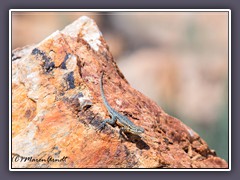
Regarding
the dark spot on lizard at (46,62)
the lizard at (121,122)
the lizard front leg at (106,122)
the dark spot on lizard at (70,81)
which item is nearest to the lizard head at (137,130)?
the lizard at (121,122)

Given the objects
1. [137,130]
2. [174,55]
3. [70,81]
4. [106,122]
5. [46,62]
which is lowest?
[137,130]

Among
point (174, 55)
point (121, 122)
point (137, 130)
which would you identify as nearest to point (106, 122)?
point (121, 122)

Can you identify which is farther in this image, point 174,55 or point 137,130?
point 174,55

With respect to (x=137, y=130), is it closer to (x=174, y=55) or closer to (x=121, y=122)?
(x=121, y=122)

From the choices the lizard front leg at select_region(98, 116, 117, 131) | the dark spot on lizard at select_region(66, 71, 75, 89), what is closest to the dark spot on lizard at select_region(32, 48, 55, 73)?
the dark spot on lizard at select_region(66, 71, 75, 89)

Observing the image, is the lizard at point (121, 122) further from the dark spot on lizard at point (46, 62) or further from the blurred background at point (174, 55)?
the blurred background at point (174, 55)

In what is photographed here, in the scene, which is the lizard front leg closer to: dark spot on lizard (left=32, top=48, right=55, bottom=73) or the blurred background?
dark spot on lizard (left=32, top=48, right=55, bottom=73)

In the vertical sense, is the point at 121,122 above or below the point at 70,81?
below

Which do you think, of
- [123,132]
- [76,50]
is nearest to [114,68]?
[76,50]

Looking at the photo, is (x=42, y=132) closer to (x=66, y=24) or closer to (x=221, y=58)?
(x=66, y=24)
